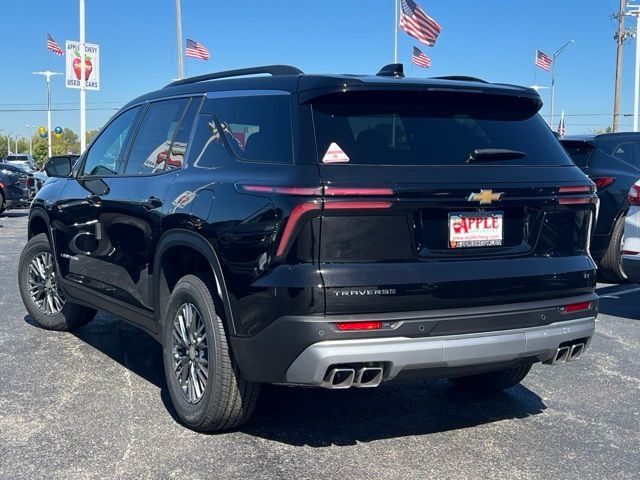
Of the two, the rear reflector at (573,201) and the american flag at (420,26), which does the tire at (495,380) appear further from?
the american flag at (420,26)

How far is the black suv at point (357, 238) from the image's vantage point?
344cm

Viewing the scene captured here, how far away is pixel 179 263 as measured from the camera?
446cm

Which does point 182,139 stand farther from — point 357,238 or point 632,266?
point 632,266

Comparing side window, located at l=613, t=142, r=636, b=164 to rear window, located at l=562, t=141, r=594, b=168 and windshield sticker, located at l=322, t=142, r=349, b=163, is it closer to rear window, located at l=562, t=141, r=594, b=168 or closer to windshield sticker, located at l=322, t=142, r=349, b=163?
rear window, located at l=562, t=141, r=594, b=168

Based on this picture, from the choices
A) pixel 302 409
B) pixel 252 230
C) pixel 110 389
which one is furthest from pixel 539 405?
pixel 110 389

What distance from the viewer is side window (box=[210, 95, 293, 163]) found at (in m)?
3.74

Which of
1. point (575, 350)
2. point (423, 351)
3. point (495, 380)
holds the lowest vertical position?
point (495, 380)

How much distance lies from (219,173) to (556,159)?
5.89 feet

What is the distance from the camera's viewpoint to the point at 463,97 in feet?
13.0

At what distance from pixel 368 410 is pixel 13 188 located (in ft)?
58.1

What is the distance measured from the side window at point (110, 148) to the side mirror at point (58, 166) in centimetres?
34

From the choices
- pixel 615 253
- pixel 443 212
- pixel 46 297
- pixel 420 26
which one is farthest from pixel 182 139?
pixel 420 26

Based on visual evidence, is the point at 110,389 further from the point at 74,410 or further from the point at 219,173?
the point at 219,173

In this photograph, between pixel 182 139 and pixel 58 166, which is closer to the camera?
pixel 182 139
